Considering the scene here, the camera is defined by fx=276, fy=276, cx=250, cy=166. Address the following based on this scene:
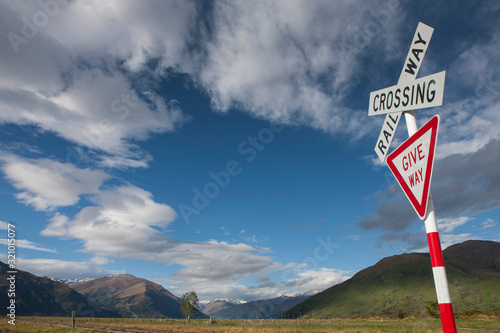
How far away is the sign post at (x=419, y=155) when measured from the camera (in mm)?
3244

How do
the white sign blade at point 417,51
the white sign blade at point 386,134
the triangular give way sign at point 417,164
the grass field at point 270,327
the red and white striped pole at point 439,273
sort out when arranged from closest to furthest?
the red and white striped pole at point 439,273
the triangular give way sign at point 417,164
the white sign blade at point 417,51
the white sign blade at point 386,134
the grass field at point 270,327

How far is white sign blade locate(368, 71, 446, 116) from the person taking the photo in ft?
11.6

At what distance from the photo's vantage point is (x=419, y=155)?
3.55 metres

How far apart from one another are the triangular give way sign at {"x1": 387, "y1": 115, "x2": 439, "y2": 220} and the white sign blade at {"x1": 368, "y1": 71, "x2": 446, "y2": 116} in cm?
45

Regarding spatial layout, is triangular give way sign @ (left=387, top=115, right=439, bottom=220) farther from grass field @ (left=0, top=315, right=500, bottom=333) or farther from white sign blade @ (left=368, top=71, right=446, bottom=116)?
grass field @ (left=0, top=315, right=500, bottom=333)

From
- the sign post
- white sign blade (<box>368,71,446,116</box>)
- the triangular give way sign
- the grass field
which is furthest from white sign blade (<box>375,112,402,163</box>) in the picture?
the grass field

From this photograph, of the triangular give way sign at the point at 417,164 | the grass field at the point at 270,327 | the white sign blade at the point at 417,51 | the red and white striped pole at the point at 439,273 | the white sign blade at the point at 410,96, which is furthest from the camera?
the grass field at the point at 270,327

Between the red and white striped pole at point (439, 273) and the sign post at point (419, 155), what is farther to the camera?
the sign post at point (419, 155)

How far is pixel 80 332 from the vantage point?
100ft

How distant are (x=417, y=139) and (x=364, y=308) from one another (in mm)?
234742

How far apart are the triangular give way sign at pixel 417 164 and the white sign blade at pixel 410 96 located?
447 millimetres

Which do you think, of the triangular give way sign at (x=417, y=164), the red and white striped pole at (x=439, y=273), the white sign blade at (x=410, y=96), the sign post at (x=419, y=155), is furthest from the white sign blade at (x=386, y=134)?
the red and white striped pole at (x=439, y=273)

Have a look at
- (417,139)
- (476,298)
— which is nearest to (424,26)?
Answer: (417,139)

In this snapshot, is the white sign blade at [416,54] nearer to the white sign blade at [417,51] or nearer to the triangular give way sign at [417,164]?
the white sign blade at [417,51]
